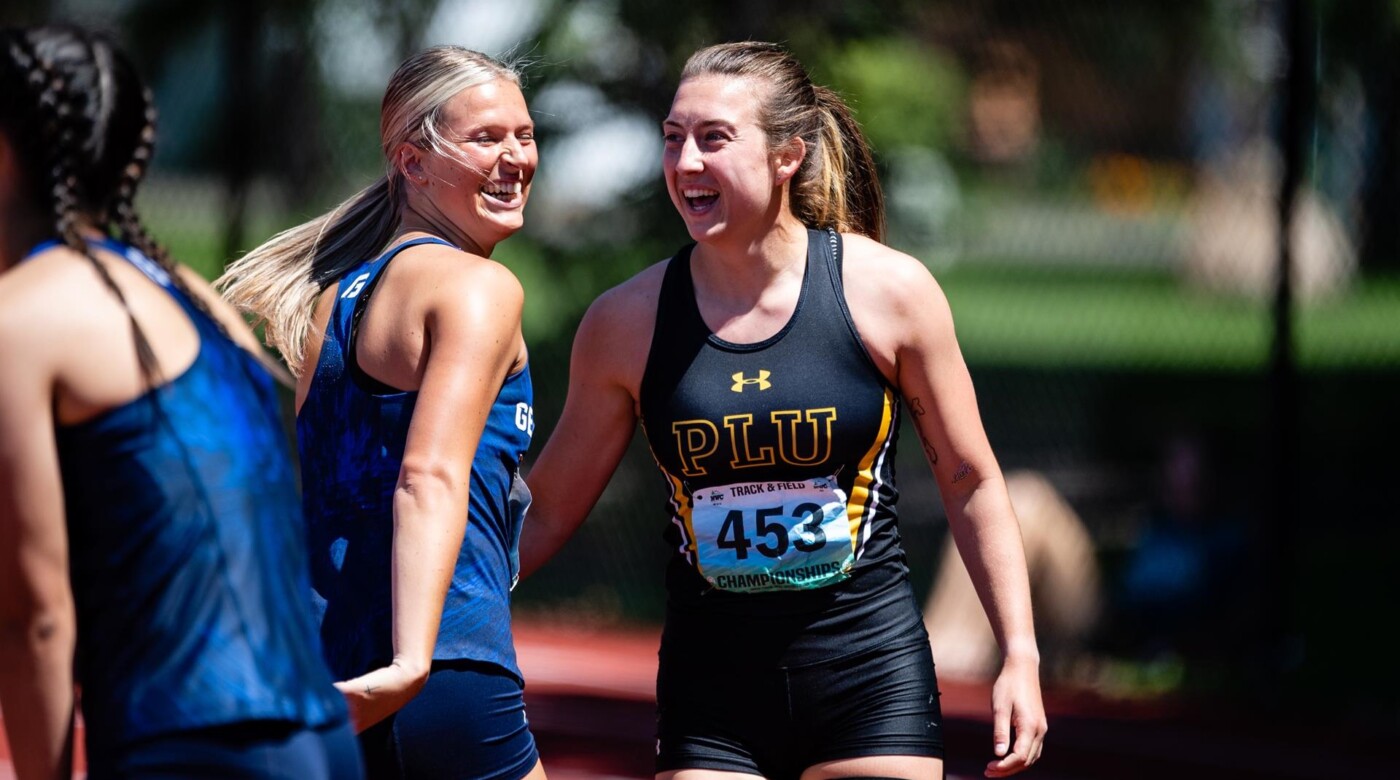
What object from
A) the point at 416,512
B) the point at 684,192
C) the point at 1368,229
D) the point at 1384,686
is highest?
the point at 684,192

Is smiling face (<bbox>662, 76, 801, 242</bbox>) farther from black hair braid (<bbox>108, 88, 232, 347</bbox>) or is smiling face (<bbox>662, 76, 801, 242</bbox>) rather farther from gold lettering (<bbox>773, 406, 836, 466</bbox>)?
black hair braid (<bbox>108, 88, 232, 347</bbox>)

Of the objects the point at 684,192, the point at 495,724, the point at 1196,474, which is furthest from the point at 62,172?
the point at 1196,474

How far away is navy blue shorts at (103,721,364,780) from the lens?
2.10 metres

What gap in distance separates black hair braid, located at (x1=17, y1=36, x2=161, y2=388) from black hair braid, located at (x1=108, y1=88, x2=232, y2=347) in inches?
3.3

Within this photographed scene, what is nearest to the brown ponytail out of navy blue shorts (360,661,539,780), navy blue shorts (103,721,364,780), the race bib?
the race bib

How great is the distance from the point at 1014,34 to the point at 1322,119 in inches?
63.7

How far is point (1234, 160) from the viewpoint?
11.5m

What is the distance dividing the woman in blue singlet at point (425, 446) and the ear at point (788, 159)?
0.59m

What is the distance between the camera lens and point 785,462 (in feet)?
10.6

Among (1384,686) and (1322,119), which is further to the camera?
(1322,119)

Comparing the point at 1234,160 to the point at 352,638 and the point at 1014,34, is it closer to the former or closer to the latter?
the point at 1014,34

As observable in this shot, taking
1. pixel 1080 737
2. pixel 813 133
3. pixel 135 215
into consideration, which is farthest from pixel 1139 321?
pixel 135 215

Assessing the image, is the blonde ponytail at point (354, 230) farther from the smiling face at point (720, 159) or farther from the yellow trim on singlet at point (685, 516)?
the yellow trim on singlet at point (685, 516)

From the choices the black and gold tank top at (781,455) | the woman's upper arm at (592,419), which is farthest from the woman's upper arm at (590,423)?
the black and gold tank top at (781,455)
